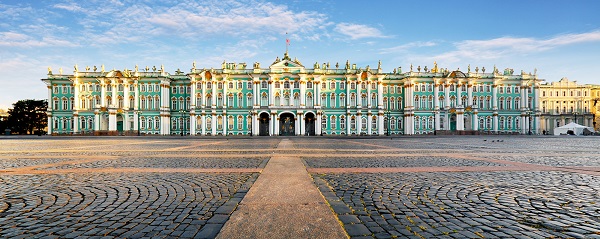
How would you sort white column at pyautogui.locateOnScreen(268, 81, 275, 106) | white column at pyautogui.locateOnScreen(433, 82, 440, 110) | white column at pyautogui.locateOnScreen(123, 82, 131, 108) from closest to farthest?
white column at pyautogui.locateOnScreen(268, 81, 275, 106) < white column at pyautogui.locateOnScreen(123, 82, 131, 108) < white column at pyautogui.locateOnScreen(433, 82, 440, 110)

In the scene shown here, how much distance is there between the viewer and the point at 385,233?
383 cm

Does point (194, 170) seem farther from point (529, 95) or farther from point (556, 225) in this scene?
point (529, 95)

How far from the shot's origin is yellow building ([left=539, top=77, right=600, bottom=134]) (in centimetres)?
7719

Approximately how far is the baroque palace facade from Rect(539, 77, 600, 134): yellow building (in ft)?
68.3

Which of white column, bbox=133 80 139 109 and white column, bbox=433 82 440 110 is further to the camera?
white column, bbox=433 82 440 110

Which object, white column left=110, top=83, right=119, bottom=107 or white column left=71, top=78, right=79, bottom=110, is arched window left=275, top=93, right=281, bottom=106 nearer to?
white column left=110, top=83, right=119, bottom=107

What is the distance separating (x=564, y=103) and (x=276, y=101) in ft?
239

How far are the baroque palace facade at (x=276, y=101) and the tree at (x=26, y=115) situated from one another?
1694cm

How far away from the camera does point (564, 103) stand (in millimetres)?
78125

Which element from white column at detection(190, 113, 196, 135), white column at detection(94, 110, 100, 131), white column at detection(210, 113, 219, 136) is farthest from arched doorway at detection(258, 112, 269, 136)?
white column at detection(94, 110, 100, 131)

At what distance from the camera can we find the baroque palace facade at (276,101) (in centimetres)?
5909

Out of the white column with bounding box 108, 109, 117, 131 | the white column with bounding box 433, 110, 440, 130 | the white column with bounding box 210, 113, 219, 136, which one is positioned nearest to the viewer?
the white column with bounding box 108, 109, 117, 131

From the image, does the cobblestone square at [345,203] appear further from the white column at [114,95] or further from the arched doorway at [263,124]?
the white column at [114,95]

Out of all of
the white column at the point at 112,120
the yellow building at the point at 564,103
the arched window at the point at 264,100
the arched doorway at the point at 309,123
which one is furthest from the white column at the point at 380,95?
the white column at the point at 112,120
